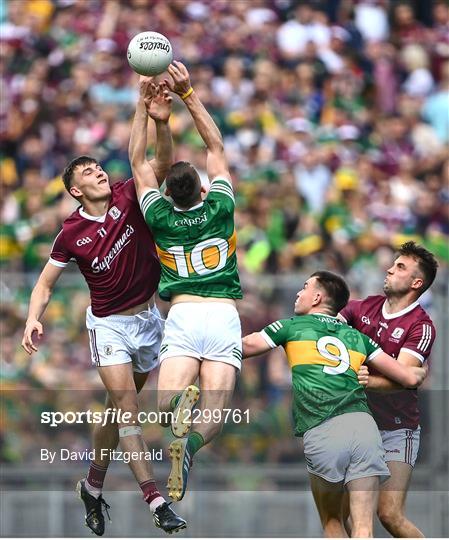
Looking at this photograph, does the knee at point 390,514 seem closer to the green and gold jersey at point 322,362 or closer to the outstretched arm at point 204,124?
the green and gold jersey at point 322,362

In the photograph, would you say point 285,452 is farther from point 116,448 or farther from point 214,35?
point 214,35

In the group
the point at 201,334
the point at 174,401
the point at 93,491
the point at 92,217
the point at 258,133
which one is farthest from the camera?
the point at 258,133

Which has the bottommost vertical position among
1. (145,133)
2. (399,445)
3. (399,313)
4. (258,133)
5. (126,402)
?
(399,445)

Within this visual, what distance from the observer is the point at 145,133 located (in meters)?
11.3

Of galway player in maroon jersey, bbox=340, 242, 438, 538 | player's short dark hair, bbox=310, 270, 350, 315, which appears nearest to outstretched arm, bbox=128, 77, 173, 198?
player's short dark hair, bbox=310, 270, 350, 315

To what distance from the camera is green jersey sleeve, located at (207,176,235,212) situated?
36.2 ft

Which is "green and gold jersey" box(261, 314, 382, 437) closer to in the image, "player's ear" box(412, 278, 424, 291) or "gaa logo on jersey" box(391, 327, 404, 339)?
"gaa logo on jersey" box(391, 327, 404, 339)

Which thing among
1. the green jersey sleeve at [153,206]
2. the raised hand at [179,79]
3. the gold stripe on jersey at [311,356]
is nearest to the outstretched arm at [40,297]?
the green jersey sleeve at [153,206]

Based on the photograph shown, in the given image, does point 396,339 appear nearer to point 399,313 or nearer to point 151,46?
point 399,313

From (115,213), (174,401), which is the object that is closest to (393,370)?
(174,401)

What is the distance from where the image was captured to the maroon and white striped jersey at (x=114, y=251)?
1137 cm

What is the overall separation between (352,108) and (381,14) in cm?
187

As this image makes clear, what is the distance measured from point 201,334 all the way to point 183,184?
40.4 inches

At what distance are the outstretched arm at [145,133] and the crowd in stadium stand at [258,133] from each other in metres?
3.70
